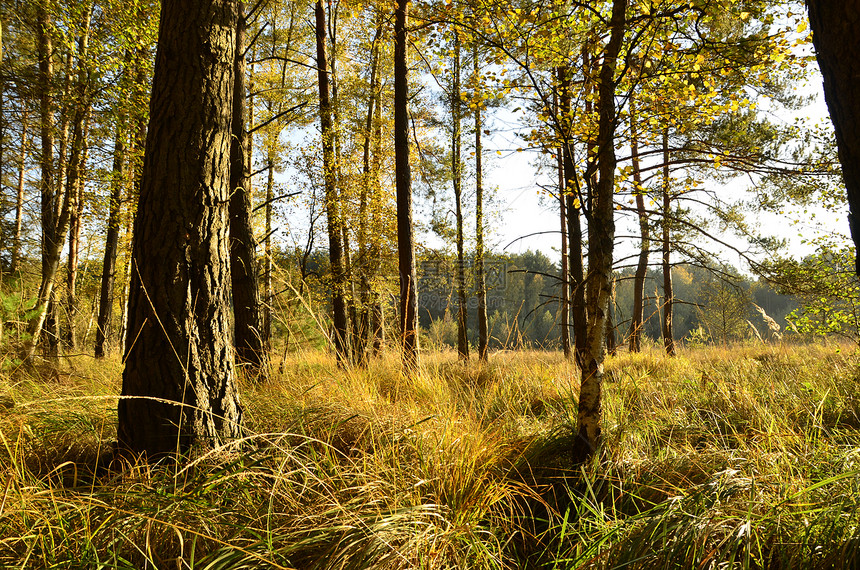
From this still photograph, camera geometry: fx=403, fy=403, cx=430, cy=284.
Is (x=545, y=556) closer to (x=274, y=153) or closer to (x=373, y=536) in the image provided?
(x=373, y=536)

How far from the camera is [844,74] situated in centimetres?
127

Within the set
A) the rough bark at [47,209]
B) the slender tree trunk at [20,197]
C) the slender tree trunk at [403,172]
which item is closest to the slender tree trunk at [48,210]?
the rough bark at [47,209]

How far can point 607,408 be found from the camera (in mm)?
2725

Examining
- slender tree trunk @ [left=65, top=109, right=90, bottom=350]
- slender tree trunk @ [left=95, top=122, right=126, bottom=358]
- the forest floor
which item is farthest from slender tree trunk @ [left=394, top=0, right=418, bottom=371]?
slender tree trunk @ [left=95, top=122, right=126, bottom=358]

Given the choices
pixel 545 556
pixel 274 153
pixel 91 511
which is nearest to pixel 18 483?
pixel 91 511

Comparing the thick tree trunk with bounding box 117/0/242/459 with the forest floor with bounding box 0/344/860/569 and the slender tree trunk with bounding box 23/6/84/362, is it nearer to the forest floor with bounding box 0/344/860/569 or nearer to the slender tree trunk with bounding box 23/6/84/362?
the forest floor with bounding box 0/344/860/569

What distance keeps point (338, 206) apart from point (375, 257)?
1.71 m

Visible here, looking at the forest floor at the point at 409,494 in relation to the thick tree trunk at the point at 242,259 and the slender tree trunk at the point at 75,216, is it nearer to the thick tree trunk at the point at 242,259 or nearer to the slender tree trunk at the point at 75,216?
the thick tree trunk at the point at 242,259

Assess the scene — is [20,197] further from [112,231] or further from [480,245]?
[480,245]

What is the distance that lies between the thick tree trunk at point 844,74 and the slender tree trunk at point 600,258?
0.79 m

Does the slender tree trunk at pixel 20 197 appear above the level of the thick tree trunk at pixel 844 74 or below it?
above

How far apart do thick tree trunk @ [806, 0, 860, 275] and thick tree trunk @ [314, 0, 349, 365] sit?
22.4ft

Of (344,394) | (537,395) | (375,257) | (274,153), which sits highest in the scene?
(274,153)

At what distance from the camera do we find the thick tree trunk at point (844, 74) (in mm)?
1237
